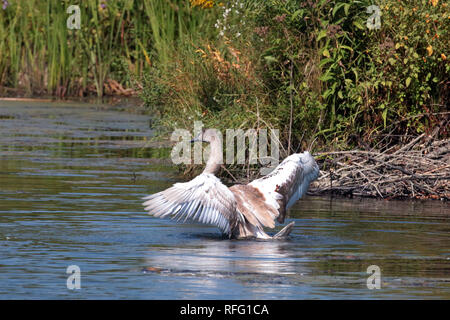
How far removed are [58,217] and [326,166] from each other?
411 cm

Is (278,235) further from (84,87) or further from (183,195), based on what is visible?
(84,87)

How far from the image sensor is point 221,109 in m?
15.0

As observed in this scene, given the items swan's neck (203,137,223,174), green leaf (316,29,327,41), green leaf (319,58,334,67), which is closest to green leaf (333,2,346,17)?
green leaf (316,29,327,41)

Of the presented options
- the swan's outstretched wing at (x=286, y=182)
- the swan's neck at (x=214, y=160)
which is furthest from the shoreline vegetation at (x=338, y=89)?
the swan's neck at (x=214, y=160)

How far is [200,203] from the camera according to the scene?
32.3ft

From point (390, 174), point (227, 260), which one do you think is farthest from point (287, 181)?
point (390, 174)

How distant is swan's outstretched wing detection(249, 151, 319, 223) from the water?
32 cm

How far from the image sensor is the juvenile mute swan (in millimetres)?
9820

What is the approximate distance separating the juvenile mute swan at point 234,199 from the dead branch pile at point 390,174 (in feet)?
6.97

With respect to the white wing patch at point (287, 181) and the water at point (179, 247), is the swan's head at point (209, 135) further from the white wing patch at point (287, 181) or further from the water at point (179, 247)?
the water at point (179, 247)

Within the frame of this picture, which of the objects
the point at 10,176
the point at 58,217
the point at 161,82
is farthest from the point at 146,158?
the point at 58,217

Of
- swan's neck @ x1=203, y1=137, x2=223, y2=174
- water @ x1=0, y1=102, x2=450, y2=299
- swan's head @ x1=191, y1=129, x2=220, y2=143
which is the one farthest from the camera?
swan's head @ x1=191, y1=129, x2=220, y2=143

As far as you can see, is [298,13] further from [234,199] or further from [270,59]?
[234,199]

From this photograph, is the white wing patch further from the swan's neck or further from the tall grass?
the tall grass
